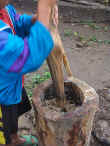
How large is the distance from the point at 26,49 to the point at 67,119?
579mm

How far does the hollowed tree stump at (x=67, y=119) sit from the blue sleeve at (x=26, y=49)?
1.56 ft

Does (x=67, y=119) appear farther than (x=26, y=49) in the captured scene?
Yes

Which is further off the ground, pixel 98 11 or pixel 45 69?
pixel 98 11

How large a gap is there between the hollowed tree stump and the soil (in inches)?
17.4

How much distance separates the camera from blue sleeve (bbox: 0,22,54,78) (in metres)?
1.08

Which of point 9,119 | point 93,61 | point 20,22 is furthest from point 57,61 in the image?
point 93,61

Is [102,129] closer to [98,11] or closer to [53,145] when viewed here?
[53,145]

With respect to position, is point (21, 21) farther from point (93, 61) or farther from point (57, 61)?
point (93, 61)

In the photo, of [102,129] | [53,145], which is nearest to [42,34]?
[53,145]

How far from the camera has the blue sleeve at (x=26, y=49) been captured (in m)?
1.08

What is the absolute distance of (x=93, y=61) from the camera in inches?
132

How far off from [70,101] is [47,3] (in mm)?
882

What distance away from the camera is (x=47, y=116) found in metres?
1.46

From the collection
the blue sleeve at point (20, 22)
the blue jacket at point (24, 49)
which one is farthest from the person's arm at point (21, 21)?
the blue jacket at point (24, 49)
